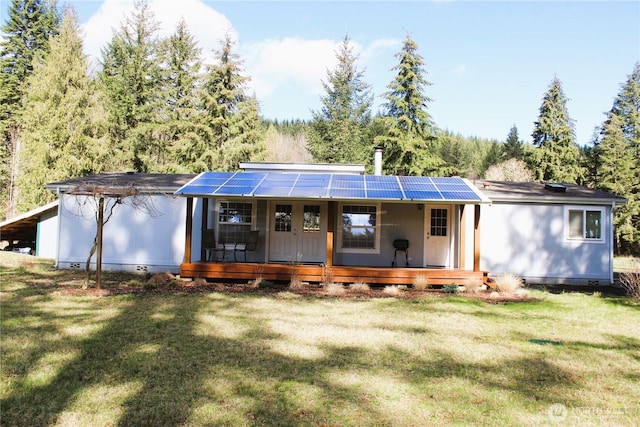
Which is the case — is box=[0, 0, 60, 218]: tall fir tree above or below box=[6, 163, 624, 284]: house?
above

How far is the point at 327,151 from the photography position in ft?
102

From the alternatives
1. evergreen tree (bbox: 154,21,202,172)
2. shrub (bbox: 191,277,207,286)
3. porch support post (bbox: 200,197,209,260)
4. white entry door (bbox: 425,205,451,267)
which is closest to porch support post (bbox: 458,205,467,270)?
white entry door (bbox: 425,205,451,267)

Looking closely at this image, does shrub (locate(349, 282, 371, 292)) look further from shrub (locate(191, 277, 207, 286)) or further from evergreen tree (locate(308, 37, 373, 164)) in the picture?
evergreen tree (locate(308, 37, 373, 164))

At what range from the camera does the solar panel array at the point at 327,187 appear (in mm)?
11078

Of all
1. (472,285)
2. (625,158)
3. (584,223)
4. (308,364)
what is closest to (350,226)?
(472,285)

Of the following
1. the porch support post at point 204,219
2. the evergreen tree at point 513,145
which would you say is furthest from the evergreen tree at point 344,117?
the evergreen tree at point 513,145

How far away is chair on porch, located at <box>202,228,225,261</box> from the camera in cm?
1262

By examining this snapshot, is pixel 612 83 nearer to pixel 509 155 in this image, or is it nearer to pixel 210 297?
pixel 509 155

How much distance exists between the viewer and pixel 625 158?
28.5 m

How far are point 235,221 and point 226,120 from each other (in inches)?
549

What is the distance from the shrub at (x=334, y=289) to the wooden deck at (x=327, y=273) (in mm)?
236

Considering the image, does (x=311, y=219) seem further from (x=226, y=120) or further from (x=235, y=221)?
(x=226, y=120)

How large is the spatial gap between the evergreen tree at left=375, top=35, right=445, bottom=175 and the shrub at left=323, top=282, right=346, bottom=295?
16.0 meters

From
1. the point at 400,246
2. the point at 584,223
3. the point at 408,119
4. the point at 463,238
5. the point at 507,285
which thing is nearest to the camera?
the point at 507,285
